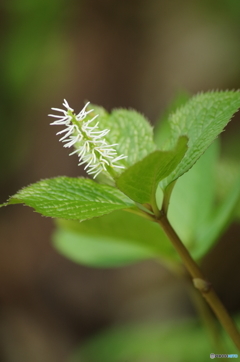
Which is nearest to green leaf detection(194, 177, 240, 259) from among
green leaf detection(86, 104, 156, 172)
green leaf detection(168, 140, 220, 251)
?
green leaf detection(168, 140, 220, 251)

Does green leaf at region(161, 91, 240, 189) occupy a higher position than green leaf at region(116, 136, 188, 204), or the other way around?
green leaf at region(161, 91, 240, 189)

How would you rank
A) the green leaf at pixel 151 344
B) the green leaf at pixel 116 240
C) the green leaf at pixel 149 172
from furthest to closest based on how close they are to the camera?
the green leaf at pixel 151 344
the green leaf at pixel 116 240
the green leaf at pixel 149 172

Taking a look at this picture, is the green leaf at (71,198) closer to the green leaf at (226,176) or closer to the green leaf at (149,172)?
the green leaf at (149,172)

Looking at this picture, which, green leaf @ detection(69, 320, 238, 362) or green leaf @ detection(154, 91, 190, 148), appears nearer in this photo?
A: green leaf @ detection(154, 91, 190, 148)

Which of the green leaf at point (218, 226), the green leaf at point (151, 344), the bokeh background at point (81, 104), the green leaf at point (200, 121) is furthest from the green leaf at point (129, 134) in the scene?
the bokeh background at point (81, 104)

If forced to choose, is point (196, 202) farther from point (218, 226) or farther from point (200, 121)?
point (200, 121)

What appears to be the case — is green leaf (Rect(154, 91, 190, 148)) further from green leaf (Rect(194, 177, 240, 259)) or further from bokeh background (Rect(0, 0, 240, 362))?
bokeh background (Rect(0, 0, 240, 362))

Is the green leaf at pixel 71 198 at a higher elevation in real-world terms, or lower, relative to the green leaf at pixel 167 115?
lower

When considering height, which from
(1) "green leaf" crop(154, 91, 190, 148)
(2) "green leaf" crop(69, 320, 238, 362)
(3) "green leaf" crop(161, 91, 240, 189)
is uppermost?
(1) "green leaf" crop(154, 91, 190, 148)
